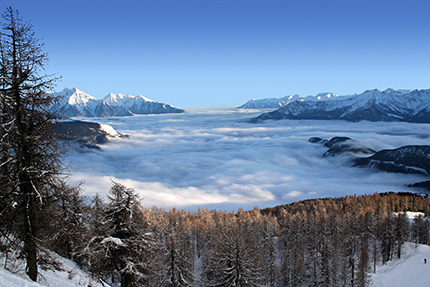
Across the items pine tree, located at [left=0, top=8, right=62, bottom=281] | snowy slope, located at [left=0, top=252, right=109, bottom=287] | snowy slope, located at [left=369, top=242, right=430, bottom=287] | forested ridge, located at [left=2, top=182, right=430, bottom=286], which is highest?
pine tree, located at [left=0, top=8, right=62, bottom=281]

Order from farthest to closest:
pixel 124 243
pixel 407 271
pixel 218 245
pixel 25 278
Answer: pixel 407 271 < pixel 218 245 < pixel 124 243 < pixel 25 278

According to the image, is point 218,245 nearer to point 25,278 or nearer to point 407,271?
point 25,278

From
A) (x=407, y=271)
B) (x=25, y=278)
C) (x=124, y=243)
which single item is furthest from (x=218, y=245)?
(x=407, y=271)

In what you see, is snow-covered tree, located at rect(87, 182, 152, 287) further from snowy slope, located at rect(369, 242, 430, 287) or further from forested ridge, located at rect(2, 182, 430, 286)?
snowy slope, located at rect(369, 242, 430, 287)

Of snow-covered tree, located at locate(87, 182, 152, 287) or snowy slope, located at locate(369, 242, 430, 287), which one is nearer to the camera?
snow-covered tree, located at locate(87, 182, 152, 287)

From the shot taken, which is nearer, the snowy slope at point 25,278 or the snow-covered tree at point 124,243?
the snowy slope at point 25,278

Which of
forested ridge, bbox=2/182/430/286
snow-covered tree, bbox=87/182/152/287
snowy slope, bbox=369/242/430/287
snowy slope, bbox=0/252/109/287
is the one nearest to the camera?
snowy slope, bbox=0/252/109/287

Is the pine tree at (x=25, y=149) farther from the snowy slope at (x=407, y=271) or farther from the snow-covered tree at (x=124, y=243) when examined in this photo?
the snowy slope at (x=407, y=271)

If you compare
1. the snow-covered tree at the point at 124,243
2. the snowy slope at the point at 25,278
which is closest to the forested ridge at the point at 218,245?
the snow-covered tree at the point at 124,243

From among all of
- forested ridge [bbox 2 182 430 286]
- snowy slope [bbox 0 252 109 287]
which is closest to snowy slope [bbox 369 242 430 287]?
forested ridge [bbox 2 182 430 286]
